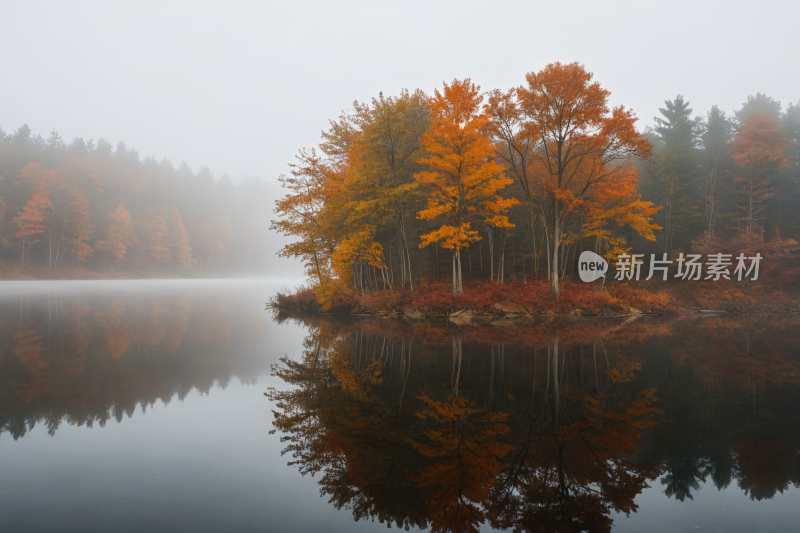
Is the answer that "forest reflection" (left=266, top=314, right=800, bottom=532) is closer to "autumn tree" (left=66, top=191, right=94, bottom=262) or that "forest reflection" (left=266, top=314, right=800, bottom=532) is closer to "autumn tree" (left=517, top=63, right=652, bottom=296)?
"autumn tree" (left=517, top=63, right=652, bottom=296)

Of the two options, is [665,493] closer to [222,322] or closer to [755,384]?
[755,384]

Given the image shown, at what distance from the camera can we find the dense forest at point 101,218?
201ft

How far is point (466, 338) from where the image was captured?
54.1 ft

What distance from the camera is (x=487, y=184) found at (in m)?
24.4

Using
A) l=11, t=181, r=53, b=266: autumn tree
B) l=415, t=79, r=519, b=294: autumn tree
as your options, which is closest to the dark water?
l=415, t=79, r=519, b=294: autumn tree

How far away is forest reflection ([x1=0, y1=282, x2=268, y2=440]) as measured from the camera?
782 centimetres

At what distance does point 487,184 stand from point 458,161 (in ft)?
7.68

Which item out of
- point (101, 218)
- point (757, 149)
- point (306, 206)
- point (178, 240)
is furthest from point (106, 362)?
point (178, 240)

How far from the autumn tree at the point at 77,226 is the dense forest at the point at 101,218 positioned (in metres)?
0.14

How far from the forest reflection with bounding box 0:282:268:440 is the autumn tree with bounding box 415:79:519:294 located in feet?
41.0

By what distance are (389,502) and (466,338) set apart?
40.2 feet

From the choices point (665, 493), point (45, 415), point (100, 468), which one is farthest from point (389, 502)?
point (45, 415)

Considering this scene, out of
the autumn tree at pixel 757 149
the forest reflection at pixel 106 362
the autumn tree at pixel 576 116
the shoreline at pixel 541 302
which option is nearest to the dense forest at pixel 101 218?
the forest reflection at pixel 106 362

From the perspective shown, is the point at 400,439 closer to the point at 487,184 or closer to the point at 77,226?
the point at 487,184
